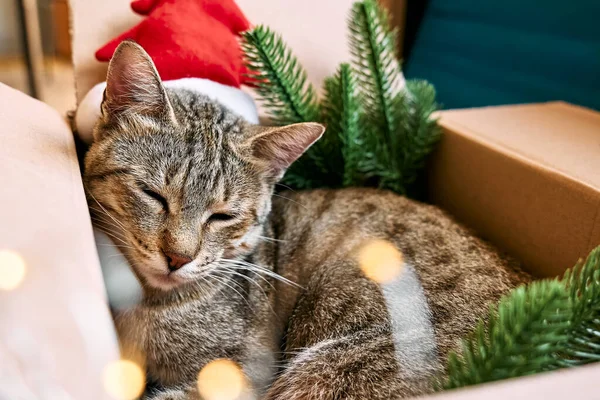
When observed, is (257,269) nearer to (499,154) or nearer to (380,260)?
(380,260)

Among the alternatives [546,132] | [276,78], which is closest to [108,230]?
[276,78]

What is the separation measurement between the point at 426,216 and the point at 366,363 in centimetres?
41

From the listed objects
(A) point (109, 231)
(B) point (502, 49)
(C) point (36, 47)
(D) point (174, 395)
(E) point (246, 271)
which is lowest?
(C) point (36, 47)

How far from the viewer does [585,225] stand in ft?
3.12

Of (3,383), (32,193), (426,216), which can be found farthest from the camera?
(426,216)

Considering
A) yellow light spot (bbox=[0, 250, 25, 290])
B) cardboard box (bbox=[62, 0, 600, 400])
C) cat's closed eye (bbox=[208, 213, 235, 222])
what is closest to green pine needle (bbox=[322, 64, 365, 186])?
cardboard box (bbox=[62, 0, 600, 400])

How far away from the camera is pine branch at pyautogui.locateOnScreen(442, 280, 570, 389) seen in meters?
0.55

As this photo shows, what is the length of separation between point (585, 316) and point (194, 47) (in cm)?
92

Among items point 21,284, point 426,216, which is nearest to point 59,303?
point 21,284

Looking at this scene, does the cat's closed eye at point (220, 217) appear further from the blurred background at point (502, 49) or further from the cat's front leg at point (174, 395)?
the blurred background at point (502, 49)

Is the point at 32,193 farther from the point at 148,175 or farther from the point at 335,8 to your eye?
the point at 335,8

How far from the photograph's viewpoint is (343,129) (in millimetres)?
1188

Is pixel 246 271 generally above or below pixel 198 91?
below

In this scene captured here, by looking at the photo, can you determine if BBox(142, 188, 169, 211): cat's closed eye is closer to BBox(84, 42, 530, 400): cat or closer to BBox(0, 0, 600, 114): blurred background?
BBox(84, 42, 530, 400): cat
